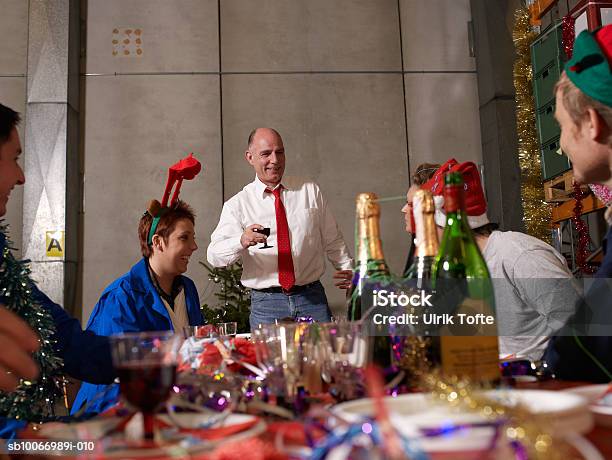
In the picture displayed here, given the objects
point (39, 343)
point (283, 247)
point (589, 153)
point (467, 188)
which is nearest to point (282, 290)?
point (283, 247)

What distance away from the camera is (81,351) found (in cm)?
169

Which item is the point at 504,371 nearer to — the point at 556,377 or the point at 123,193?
the point at 556,377

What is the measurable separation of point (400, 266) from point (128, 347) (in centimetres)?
497

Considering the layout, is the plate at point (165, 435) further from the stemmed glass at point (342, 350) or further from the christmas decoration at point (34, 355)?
the christmas decoration at point (34, 355)

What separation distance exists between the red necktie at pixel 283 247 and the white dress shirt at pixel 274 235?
0.03m

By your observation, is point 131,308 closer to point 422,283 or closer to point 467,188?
point 467,188

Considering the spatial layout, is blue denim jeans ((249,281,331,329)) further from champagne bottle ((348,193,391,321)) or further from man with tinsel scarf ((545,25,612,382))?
champagne bottle ((348,193,391,321))

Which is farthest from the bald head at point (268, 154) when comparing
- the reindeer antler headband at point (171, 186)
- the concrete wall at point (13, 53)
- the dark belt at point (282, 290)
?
the concrete wall at point (13, 53)

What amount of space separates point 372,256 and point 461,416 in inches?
23.9

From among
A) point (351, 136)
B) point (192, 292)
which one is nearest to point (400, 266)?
point (351, 136)

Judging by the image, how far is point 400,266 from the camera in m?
5.57

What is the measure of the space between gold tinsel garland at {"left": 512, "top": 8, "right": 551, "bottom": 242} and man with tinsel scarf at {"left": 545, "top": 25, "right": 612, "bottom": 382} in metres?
3.22

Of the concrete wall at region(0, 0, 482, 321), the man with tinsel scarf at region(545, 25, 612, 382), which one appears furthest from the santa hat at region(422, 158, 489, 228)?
the concrete wall at region(0, 0, 482, 321)

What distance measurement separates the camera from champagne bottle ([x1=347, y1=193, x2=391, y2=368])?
1.12m
